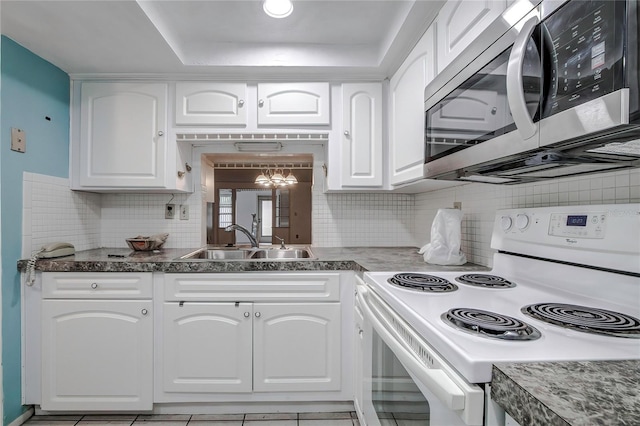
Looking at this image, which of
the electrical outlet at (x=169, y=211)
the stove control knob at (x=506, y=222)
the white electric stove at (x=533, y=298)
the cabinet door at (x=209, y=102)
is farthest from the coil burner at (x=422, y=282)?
the electrical outlet at (x=169, y=211)

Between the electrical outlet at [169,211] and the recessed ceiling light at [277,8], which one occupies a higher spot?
the recessed ceiling light at [277,8]

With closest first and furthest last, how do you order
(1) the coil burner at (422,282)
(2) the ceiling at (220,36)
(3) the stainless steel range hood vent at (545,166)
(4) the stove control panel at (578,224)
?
(3) the stainless steel range hood vent at (545,166)
(4) the stove control panel at (578,224)
(1) the coil burner at (422,282)
(2) the ceiling at (220,36)

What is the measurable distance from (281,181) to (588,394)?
3072 mm

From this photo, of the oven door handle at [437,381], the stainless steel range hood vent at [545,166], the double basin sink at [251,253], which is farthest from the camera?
the double basin sink at [251,253]

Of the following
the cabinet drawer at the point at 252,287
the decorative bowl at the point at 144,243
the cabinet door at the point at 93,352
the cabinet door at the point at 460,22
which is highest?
the cabinet door at the point at 460,22

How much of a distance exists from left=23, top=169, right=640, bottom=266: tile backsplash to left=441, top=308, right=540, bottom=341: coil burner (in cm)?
83

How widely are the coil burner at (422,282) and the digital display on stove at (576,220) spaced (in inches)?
15.4

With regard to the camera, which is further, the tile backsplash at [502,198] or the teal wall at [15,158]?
the teal wall at [15,158]

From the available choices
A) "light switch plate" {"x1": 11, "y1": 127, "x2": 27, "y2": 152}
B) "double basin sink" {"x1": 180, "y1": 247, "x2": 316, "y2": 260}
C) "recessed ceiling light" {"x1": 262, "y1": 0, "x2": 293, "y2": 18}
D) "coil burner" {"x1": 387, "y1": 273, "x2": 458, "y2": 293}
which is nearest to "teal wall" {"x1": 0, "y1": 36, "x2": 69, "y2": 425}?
"light switch plate" {"x1": 11, "y1": 127, "x2": 27, "y2": 152}

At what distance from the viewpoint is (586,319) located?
0.68 meters

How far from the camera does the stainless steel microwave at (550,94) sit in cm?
51

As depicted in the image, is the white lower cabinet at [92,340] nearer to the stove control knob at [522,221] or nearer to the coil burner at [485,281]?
the coil burner at [485,281]

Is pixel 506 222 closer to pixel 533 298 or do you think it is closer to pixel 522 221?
pixel 522 221

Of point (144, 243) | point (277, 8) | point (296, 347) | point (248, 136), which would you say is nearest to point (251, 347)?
point (296, 347)
